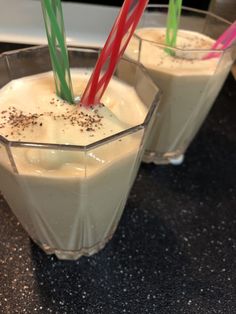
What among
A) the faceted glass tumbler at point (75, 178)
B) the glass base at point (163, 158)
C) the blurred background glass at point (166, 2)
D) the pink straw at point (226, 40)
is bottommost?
the glass base at point (163, 158)

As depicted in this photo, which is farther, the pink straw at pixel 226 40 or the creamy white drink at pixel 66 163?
the pink straw at pixel 226 40

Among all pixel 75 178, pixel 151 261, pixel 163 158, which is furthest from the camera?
pixel 163 158

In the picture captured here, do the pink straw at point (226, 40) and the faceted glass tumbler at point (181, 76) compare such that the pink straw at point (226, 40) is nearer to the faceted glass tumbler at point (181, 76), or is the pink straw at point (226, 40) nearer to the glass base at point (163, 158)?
the faceted glass tumbler at point (181, 76)

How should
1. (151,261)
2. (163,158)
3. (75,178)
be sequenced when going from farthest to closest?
(163,158)
(151,261)
(75,178)

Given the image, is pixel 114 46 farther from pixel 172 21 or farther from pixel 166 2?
pixel 166 2

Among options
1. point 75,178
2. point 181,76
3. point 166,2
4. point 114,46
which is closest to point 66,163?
point 75,178

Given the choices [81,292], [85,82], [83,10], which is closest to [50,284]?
[81,292]

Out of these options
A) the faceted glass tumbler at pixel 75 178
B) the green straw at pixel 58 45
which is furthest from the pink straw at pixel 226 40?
the green straw at pixel 58 45
